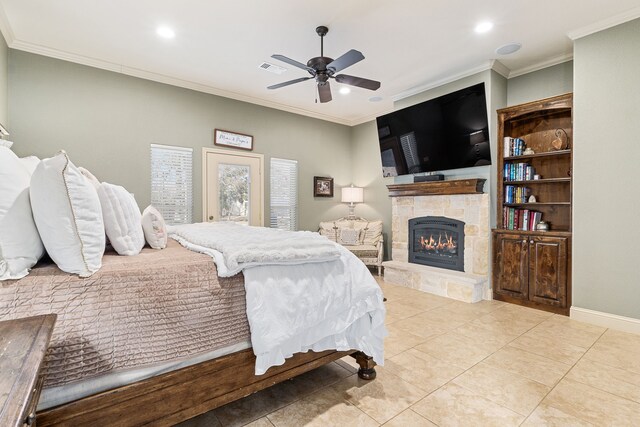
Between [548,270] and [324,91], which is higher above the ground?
[324,91]

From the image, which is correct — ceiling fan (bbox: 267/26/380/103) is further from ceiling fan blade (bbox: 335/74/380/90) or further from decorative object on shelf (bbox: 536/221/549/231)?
decorative object on shelf (bbox: 536/221/549/231)

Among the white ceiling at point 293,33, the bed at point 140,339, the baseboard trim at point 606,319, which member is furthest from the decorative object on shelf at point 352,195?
the bed at point 140,339

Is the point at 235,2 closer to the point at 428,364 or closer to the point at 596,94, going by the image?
the point at 428,364

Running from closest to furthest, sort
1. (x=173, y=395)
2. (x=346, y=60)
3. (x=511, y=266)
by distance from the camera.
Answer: (x=173, y=395) < (x=346, y=60) < (x=511, y=266)

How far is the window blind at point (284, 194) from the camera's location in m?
5.17

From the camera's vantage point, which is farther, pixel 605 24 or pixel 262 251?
pixel 605 24

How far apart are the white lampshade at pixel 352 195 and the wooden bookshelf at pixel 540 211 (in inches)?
102

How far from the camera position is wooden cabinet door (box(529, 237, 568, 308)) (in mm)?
3251

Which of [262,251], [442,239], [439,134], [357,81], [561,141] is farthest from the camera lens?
[442,239]

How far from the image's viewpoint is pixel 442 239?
4.32m

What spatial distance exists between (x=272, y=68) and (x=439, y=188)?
2.71m

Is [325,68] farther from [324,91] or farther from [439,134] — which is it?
[439,134]

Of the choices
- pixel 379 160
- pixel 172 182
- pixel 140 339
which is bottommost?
pixel 140 339

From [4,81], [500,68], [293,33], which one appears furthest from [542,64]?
[4,81]
